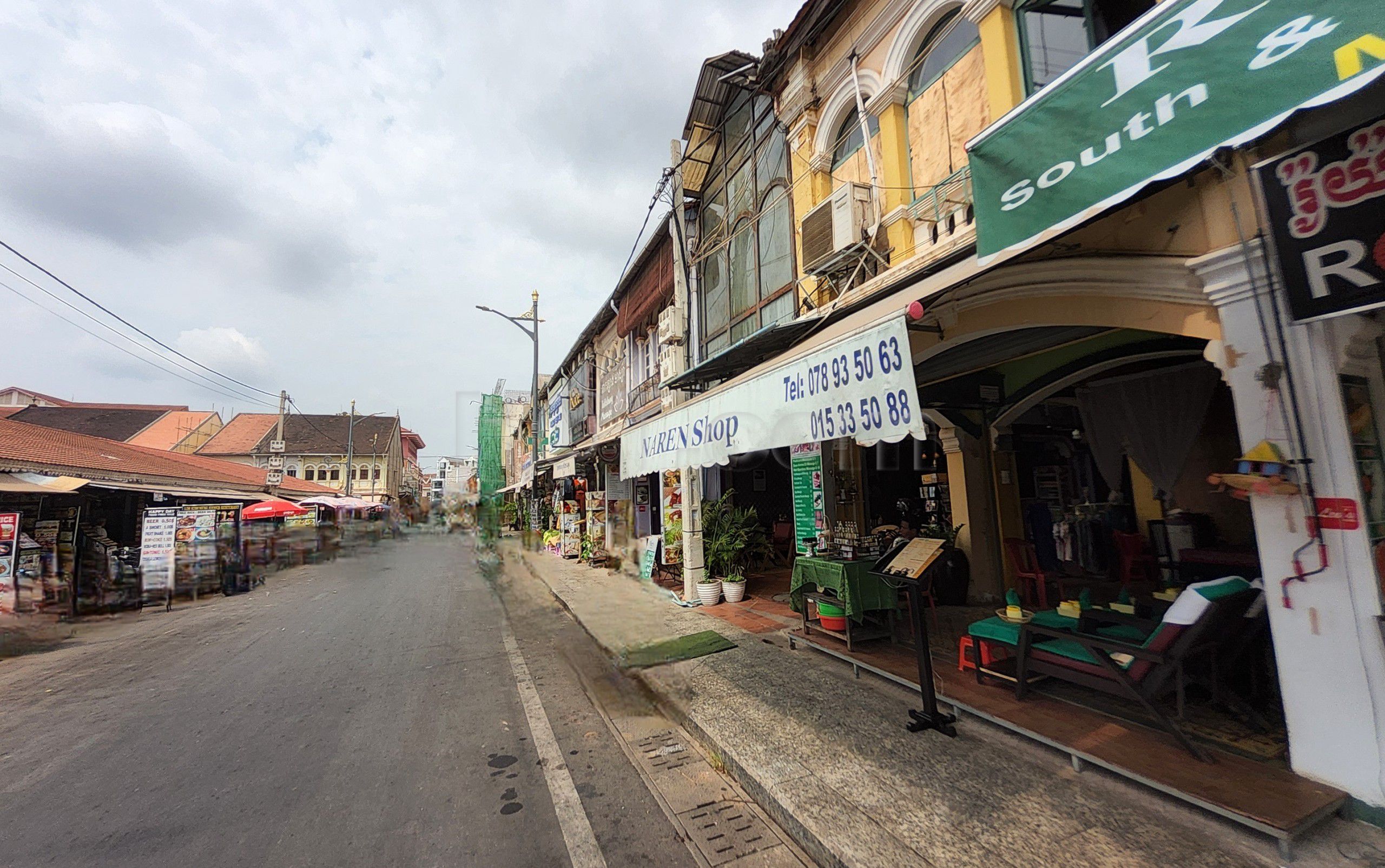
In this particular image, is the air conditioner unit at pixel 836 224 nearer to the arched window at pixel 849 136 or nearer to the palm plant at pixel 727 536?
the arched window at pixel 849 136

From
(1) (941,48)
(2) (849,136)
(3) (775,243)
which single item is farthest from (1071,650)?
(3) (775,243)

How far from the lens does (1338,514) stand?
9.16ft

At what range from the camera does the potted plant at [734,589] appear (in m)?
9.20

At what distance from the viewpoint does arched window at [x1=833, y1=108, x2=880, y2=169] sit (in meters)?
7.04

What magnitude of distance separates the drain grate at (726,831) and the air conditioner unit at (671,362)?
8286 mm

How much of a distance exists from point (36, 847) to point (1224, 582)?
7.61 meters

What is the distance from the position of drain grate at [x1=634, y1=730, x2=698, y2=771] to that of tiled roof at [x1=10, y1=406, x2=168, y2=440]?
50517mm

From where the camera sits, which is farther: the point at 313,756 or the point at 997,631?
the point at 997,631

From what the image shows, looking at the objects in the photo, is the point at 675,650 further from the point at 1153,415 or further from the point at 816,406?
the point at 1153,415

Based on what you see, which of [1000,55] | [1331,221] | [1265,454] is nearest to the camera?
[1331,221]

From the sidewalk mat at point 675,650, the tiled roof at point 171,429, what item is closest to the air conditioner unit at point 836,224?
the sidewalk mat at point 675,650

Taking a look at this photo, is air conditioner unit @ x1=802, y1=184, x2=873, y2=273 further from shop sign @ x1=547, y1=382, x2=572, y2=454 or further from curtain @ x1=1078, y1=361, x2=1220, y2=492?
shop sign @ x1=547, y1=382, x2=572, y2=454

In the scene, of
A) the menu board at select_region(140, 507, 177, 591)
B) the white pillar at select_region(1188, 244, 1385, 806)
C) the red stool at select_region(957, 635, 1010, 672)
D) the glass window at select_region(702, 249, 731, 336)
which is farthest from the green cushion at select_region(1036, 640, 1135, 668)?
the menu board at select_region(140, 507, 177, 591)

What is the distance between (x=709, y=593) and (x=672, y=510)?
1.92m
